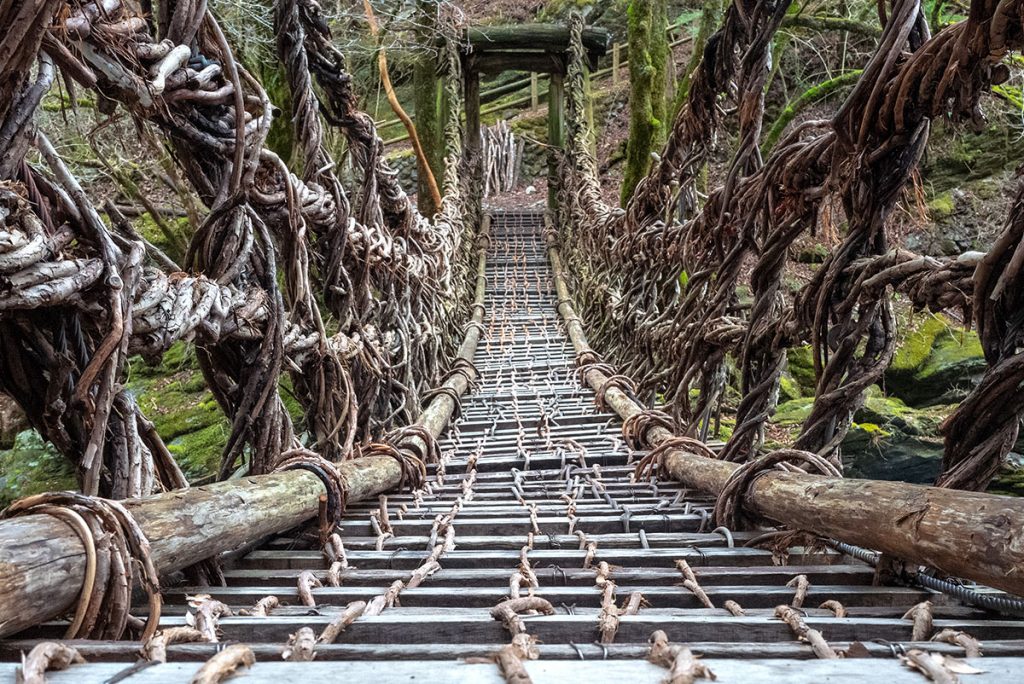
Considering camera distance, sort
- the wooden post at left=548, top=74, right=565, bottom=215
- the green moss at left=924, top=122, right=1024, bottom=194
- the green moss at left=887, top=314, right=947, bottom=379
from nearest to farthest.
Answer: the green moss at left=887, top=314, right=947, bottom=379, the green moss at left=924, top=122, right=1024, bottom=194, the wooden post at left=548, top=74, right=565, bottom=215

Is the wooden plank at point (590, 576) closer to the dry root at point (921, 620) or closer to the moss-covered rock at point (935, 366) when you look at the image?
the dry root at point (921, 620)

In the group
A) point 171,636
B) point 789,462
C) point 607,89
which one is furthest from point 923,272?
point 607,89

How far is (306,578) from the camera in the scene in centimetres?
116

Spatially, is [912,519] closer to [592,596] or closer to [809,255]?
[592,596]

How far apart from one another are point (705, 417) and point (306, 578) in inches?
74.4

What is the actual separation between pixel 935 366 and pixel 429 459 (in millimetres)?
5067

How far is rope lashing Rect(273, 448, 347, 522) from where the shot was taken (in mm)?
1487

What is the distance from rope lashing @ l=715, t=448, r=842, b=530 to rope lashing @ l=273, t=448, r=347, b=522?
0.77 m

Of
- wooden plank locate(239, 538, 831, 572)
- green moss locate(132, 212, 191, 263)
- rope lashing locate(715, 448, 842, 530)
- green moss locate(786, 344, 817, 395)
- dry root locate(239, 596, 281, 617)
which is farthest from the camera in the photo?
green moss locate(132, 212, 191, 263)

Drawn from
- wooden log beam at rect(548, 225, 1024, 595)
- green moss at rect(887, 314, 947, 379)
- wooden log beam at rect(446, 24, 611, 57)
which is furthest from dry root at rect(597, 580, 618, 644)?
wooden log beam at rect(446, 24, 611, 57)

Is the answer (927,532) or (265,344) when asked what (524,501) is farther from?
(927,532)

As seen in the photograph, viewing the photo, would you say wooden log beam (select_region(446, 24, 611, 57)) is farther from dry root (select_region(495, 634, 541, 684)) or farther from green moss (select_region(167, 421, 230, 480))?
dry root (select_region(495, 634, 541, 684))

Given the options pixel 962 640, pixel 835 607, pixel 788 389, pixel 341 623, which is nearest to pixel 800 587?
pixel 835 607

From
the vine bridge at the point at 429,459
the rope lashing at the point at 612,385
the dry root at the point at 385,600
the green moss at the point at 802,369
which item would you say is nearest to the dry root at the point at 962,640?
the vine bridge at the point at 429,459
